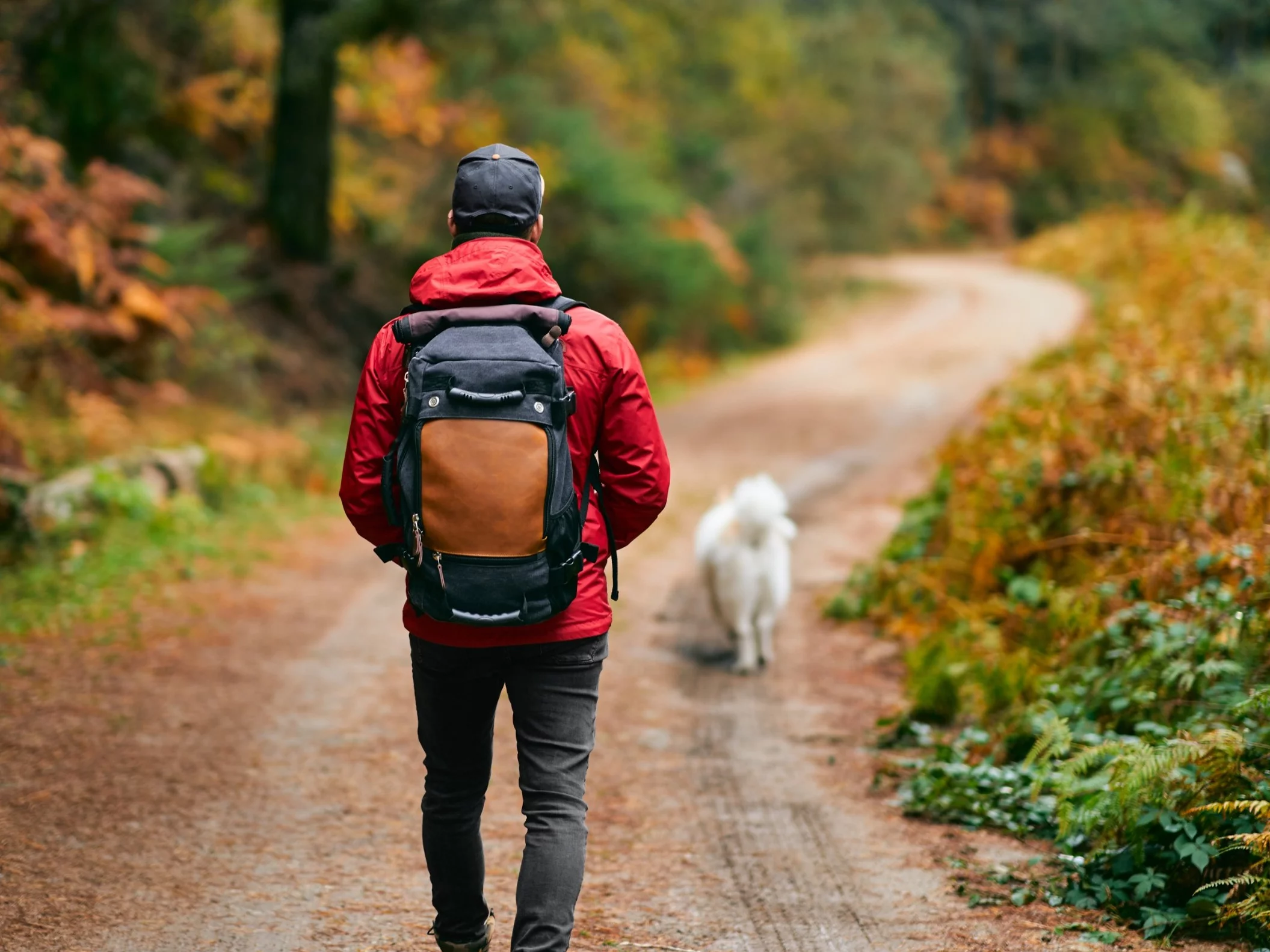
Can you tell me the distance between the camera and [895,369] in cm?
1858

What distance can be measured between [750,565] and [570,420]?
3776 millimetres

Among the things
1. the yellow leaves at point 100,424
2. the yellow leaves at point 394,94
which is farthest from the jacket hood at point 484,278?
the yellow leaves at point 394,94

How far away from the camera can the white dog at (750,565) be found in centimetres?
673

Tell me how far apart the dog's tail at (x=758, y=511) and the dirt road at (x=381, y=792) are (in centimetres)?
80

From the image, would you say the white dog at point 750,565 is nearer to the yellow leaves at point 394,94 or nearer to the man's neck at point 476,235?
the man's neck at point 476,235

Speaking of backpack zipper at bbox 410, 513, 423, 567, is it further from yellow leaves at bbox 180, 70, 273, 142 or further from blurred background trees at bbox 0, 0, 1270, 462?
yellow leaves at bbox 180, 70, 273, 142

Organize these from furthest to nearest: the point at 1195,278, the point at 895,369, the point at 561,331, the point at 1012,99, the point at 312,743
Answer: the point at 1012,99
the point at 895,369
the point at 1195,278
the point at 312,743
the point at 561,331

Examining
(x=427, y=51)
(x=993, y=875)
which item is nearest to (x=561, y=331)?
(x=993, y=875)

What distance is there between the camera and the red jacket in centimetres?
315

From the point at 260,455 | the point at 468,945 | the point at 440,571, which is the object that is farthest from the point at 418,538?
the point at 260,455

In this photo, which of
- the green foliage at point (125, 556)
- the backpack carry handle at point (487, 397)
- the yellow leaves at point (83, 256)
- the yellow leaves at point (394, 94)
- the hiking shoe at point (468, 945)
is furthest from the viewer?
the yellow leaves at point (394, 94)

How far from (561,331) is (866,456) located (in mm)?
10056

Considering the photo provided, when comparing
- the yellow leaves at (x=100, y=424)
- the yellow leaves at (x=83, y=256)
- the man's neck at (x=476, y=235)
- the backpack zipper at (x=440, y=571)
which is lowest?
the yellow leaves at (x=100, y=424)

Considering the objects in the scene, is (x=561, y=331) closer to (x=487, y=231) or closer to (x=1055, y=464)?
(x=487, y=231)
